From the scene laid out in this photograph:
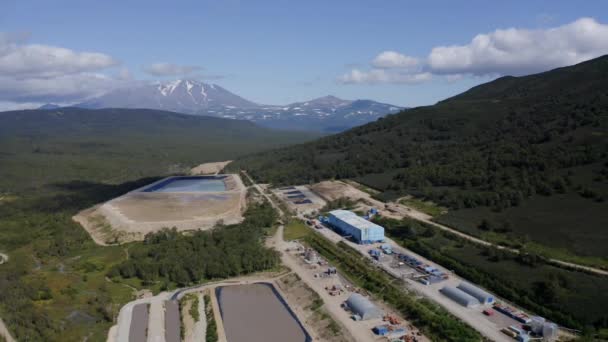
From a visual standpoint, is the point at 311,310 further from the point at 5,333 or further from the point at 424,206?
the point at 424,206

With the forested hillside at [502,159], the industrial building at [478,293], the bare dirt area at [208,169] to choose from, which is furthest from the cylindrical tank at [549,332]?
the bare dirt area at [208,169]

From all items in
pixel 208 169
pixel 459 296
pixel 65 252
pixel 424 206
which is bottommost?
pixel 208 169

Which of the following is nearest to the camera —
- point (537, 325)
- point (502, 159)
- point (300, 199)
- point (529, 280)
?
point (537, 325)

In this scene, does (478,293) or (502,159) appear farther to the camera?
(502,159)

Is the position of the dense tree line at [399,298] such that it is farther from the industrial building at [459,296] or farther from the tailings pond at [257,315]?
the tailings pond at [257,315]

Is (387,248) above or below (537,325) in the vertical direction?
below

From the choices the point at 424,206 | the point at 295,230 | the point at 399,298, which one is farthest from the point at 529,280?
the point at 295,230

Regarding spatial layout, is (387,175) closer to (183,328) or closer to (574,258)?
(574,258)

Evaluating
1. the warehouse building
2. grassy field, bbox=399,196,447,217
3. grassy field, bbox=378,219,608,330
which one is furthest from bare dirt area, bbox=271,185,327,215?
grassy field, bbox=378,219,608,330
